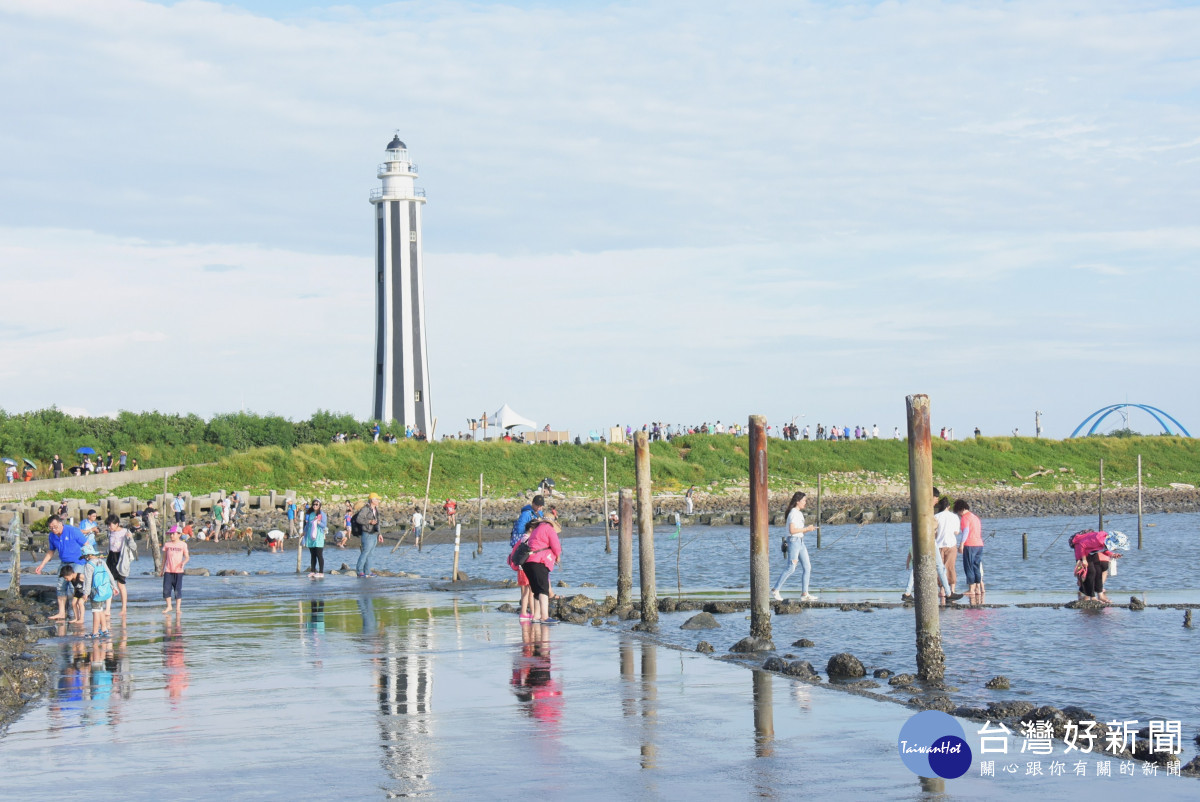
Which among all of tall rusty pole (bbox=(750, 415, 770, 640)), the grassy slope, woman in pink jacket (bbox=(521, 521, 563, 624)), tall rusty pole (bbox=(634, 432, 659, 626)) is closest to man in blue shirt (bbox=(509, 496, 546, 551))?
woman in pink jacket (bbox=(521, 521, 563, 624))

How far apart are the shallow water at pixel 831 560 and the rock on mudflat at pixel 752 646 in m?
11.1

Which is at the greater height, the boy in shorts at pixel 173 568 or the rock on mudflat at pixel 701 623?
the boy in shorts at pixel 173 568

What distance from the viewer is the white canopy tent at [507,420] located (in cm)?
7512

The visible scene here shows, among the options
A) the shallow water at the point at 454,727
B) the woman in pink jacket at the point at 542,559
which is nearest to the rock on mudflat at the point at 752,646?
the shallow water at the point at 454,727

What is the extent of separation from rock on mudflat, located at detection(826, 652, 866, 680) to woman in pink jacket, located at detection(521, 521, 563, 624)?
15.3 feet

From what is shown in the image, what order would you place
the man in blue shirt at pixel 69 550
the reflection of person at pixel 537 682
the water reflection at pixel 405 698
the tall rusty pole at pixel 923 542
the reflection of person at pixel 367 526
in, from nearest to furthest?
1. the water reflection at pixel 405 698
2. the reflection of person at pixel 537 682
3. the tall rusty pole at pixel 923 542
4. the man in blue shirt at pixel 69 550
5. the reflection of person at pixel 367 526

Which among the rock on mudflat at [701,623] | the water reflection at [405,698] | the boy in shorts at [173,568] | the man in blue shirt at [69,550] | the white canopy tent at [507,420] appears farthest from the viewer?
the white canopy tent at [507,420]

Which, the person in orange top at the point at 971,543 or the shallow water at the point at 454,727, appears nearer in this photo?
the shallow water at the point at 454,727

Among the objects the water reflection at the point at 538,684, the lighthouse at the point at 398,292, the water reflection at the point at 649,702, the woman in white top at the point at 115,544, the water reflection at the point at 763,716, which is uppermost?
the lighthouse at the point at 398,292

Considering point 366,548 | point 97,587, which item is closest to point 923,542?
point 97,587

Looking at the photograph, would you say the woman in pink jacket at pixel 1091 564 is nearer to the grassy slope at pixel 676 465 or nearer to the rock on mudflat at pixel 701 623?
the rock on mudflat at pixel 701 623

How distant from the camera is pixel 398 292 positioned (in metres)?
64.9

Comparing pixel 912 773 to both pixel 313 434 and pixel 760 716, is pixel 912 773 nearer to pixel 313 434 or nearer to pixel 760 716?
pixel 760 716

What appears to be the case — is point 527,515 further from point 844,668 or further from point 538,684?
point 844,668
